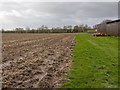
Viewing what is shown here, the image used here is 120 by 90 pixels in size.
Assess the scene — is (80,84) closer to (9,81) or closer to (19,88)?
(19,88)

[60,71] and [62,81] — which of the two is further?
[60,71]

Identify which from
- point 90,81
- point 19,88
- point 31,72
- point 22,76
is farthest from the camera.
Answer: point 31,72

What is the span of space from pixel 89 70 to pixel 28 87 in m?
3.76

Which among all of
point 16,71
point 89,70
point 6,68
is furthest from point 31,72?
point 89,70

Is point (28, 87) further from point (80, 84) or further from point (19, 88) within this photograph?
point (80, 84)

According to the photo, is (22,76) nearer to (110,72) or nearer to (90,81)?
(90,81)

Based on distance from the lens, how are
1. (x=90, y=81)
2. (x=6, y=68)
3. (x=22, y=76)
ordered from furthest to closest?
(x=6, y=68) < (x=22, y=76) < (x=90, y=81)

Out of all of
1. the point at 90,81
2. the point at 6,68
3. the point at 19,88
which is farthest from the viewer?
the point at 6,68

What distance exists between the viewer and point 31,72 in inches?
472

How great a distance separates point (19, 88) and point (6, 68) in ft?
13.9

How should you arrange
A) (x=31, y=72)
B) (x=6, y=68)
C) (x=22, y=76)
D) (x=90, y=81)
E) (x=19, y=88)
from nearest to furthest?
1. (x=19, y=88)
2. (x=90, y=81)
3. (x=22, y=76)
4. (x=31, y=72)
5. (x=6, y=68)

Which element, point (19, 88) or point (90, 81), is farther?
point (90, 81)

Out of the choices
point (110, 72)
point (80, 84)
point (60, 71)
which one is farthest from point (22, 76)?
point (110, 72)

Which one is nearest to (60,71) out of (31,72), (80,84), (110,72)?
(31,72)
